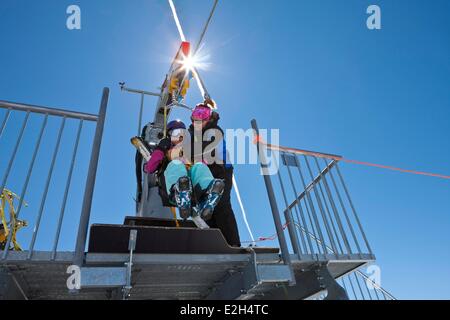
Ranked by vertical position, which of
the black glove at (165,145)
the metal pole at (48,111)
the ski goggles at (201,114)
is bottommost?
the metal pole at (48,111)

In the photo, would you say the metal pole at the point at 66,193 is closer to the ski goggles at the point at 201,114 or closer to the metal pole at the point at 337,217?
the ski goggles at the point at 201,114

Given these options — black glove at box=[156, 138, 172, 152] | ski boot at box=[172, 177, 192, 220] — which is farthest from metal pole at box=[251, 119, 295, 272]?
black glove at box=[156, 138, 172, 152]

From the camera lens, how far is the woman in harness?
2.84 metres

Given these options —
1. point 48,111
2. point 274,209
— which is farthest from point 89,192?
point 274,209

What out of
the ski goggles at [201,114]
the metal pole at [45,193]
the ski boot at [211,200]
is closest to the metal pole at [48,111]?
the metal pole at [45,193]

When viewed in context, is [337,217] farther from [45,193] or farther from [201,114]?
[45,193]

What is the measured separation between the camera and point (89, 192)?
2234mm

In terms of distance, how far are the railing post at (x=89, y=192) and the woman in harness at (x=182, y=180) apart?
0.78 metres

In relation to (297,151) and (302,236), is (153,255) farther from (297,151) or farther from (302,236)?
(297,151)

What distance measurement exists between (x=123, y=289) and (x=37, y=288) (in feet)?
3.45

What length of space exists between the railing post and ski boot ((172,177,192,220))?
782mm

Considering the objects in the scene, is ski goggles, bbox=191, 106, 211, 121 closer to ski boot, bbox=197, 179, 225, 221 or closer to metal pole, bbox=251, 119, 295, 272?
metal pole, bbox=251, 119, 295, 272

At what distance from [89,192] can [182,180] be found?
846mm

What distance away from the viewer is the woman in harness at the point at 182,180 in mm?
2836
